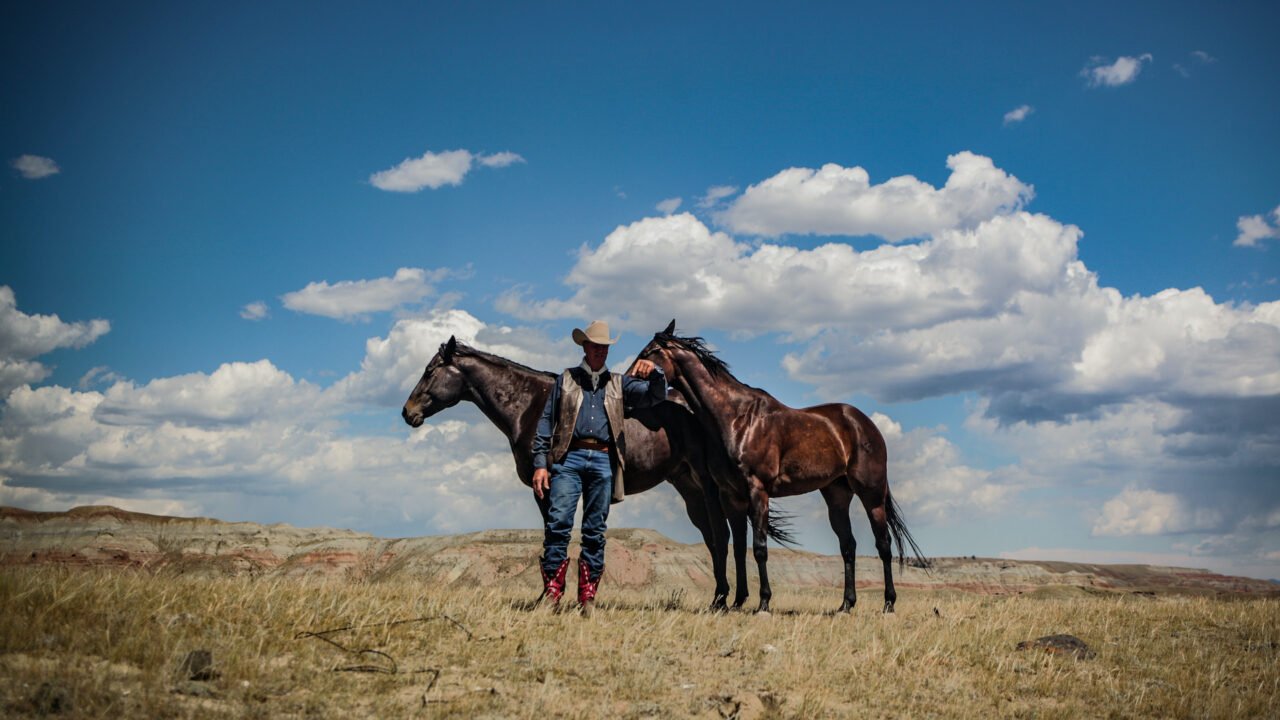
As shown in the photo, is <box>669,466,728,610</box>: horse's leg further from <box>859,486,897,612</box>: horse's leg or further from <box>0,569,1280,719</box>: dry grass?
<box>859,486,897,612</box>: horse's leg

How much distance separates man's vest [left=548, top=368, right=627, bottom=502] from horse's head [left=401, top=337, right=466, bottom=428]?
10.4ft

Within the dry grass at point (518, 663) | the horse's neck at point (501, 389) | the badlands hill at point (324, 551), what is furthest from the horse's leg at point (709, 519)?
the badlands hill at point (324, 551)

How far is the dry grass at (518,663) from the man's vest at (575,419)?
4.75ft

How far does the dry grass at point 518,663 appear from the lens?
519 cm

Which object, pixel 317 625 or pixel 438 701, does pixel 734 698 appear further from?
pixel 317 625

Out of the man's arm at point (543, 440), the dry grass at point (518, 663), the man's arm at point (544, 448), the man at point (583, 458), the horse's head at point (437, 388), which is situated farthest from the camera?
the horse's head at point (437, 388)

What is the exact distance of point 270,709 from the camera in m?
5.02

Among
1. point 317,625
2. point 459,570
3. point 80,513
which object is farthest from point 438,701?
point 80,513

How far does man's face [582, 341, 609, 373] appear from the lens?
28.5ft

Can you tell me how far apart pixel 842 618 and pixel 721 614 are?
1507 millimetres

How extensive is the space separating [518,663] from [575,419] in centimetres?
273

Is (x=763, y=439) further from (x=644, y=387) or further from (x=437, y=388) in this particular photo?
(x=437, y=388)

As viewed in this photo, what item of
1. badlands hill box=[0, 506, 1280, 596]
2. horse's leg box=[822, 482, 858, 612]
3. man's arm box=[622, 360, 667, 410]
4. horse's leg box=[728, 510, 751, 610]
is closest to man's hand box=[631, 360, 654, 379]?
man's arm box=[622, 360, 667, 410]

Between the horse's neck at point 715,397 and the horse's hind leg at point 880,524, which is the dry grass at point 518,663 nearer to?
the horse's neck at point 715,397
